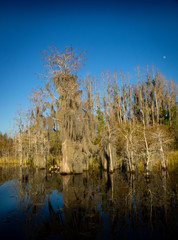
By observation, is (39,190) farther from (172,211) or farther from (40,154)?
(40,154)

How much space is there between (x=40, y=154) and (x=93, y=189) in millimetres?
15845

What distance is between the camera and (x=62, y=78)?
19391mm

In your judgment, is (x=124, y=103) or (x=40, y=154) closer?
(x=40, y=154)

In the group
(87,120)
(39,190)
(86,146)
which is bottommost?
(39,190)

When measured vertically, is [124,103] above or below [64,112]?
above

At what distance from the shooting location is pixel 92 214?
7.17 m

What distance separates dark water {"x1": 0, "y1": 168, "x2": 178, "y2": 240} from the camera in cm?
563

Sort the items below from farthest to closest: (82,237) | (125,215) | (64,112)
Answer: (64,112) → (125,215) → (82,237)

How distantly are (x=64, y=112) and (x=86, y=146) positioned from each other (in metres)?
4.35

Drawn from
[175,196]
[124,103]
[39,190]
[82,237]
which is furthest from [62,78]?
[124,103]

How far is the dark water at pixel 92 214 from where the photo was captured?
563 centimetres

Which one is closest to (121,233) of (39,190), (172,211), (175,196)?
(172,211)

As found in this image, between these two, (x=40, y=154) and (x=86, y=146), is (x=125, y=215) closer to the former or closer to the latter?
(x=86, y=146)

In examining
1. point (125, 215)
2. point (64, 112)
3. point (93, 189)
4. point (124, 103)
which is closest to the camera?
point (125, 215)
